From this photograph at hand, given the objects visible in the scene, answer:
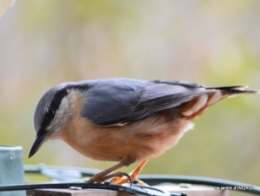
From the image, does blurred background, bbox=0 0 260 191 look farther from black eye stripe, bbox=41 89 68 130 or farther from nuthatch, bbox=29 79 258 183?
black eye stripe, bbox=41 89 68 130

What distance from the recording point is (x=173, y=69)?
189 inches

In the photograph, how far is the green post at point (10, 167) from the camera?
2.04 meters

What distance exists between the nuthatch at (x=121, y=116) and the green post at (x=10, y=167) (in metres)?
0.29

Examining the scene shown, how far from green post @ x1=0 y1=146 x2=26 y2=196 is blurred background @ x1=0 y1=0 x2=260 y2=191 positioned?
242 centimetres

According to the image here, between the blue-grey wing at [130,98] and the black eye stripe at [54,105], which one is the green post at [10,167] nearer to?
the black eye stripe at [54,105]

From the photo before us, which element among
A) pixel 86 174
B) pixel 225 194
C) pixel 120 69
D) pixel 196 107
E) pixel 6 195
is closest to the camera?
pixel 6 195

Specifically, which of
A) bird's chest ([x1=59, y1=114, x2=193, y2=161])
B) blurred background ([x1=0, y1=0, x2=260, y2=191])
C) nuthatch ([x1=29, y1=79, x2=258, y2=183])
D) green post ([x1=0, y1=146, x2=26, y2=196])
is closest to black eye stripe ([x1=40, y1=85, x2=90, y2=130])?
nuthatch ([x1=29, y1=79, x2=258, y2=183])

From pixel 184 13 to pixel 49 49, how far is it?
1.38m

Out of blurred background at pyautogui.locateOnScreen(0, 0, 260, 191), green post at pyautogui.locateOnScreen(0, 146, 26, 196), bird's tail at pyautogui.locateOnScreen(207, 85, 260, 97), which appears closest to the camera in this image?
green post at pyautogui.locateOnScreen(0, 146, 26, 196)

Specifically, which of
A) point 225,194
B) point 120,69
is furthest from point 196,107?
point 120,69

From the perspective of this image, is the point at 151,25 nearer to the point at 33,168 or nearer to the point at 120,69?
the point at 120,69

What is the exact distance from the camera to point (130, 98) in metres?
2.67

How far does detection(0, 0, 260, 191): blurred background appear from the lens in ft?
14.7

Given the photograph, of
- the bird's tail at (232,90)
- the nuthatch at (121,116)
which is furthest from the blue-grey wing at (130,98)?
the bird's tail at (232,90)
